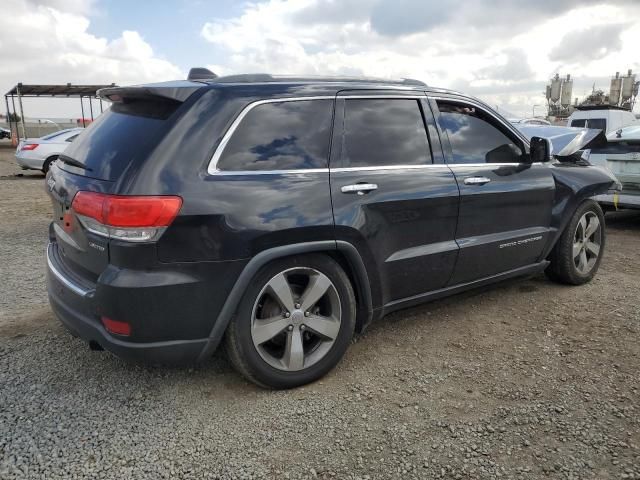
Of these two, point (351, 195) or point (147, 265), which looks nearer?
point (147, 265)

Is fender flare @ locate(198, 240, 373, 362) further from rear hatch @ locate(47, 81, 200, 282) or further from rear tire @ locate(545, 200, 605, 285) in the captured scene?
rear tire @ locate(545, 200, 605, 285)

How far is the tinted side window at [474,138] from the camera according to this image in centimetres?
375

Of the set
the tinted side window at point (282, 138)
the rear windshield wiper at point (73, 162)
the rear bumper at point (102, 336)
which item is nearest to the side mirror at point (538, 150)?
the tinted side window at point (282, 138)

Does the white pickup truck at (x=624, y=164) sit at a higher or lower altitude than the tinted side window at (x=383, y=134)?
lower

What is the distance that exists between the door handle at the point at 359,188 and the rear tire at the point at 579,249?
2340 mm

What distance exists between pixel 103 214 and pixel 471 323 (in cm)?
274

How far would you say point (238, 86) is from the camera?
2.85 m

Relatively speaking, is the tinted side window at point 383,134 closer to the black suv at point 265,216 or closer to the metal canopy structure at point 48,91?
the black suv at point 265,216

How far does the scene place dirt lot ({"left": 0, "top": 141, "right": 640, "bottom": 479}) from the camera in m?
2.41

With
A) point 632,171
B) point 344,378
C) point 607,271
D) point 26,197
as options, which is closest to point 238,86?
point 344,378

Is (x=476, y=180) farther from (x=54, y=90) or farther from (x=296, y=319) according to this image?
(x=54, y=90)

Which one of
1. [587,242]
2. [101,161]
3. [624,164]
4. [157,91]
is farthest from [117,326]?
[624,164]

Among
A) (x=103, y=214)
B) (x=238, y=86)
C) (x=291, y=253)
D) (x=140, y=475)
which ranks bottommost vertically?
(x=140, y=475)

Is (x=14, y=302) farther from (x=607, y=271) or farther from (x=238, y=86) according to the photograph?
(x=607, y=271)
